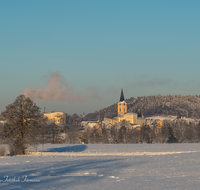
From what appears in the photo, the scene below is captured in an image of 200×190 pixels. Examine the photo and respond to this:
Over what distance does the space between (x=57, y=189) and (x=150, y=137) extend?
4007 inches

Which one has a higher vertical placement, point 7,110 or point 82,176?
point 7,110

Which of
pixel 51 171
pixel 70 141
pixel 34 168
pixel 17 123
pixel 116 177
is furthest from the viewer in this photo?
pixel 70 141

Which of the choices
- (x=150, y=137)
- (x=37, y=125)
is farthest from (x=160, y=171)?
(x=150, y=137)

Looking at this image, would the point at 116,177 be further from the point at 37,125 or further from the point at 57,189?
the point at 37,125

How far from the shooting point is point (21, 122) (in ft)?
141

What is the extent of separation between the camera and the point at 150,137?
4599 inches

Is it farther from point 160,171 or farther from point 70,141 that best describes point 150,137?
point 160,171

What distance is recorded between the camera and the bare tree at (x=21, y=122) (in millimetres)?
42312

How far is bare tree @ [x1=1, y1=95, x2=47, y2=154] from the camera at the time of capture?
139 feet

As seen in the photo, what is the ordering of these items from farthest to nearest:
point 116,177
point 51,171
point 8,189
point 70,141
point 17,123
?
point 70,141, point 17,123, point 51,171, point 116,177, point 8,189

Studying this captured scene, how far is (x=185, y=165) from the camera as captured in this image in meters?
28.6

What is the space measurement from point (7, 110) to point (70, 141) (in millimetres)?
67305

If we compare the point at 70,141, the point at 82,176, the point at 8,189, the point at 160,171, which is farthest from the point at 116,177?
the point at 70,141

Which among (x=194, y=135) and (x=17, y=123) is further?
(x=194, y=135)
